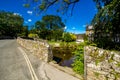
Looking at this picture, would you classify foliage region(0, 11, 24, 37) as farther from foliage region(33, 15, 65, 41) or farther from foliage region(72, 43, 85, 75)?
foliage region(72, 43, 85, 75)

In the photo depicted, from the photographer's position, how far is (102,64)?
7223 mm

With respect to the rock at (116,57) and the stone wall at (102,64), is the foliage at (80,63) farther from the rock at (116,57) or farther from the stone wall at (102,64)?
the rock at (116,57)

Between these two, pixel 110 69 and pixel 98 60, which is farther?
pixel 98 60

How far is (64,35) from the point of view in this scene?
49250 mm

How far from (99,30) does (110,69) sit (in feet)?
15.4

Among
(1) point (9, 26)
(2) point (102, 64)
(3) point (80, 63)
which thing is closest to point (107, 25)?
(3) point (80, 63)

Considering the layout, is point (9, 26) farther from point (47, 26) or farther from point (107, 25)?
point (107, 25)

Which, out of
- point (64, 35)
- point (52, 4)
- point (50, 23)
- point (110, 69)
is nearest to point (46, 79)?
point (110, 69)

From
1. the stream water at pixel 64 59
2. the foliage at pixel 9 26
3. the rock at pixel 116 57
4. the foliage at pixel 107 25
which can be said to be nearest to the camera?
the rock at pixel 116 57

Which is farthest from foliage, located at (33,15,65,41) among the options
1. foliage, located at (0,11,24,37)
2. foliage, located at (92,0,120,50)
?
foliage, located at (92,0,120,50)

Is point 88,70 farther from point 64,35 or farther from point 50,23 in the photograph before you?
point 50,23

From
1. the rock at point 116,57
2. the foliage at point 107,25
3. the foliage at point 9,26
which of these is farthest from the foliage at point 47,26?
the rock at point 116,57

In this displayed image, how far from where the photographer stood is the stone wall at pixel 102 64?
6.58 meters

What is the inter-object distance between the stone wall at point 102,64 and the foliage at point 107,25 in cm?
211
